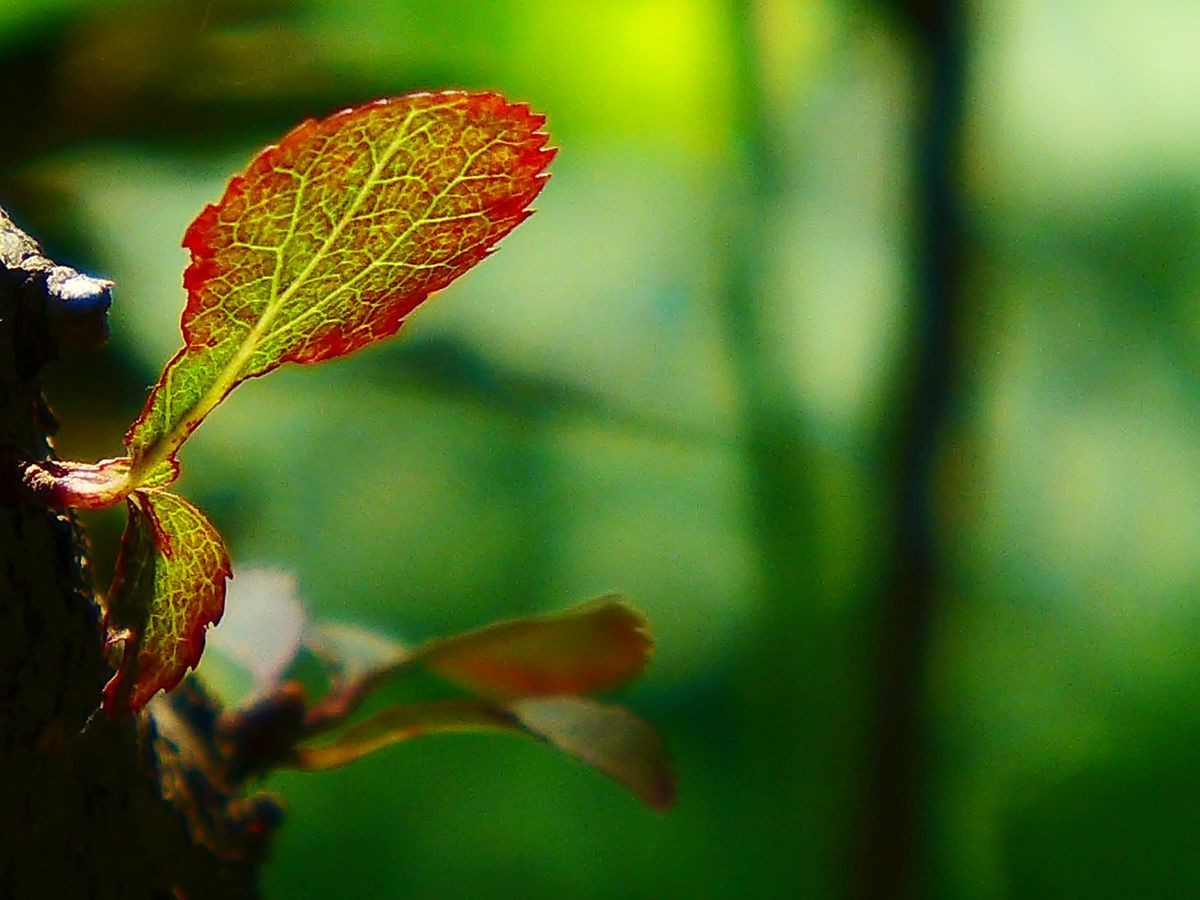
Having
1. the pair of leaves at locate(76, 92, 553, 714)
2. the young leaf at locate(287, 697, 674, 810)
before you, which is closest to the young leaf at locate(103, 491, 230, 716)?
the pair of leaves at locate(76, 92, 553, 714)

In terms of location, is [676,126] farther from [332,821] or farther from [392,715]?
[392,715]

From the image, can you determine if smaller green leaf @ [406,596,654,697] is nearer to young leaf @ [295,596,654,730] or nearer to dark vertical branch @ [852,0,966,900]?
young leaf @ [295,596,654,730]

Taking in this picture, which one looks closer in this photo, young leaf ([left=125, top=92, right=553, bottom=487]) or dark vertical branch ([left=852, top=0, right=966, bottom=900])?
young leaf ([left=125, top=92, right=553, bottom=487])

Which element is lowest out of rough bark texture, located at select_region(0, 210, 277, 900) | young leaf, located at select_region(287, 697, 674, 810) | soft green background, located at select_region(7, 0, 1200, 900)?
soft green background, located at select_region(7, 0, 1200, 900)

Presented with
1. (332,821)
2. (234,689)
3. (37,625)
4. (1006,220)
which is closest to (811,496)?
(1006,220)

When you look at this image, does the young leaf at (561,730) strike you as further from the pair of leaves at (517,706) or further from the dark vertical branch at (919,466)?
the dark vertical branch at (919,466)

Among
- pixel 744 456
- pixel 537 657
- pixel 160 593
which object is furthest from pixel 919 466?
pixel 160 593

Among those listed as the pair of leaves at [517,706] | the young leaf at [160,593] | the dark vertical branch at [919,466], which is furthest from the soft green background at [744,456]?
the young leaf at [160,593]
